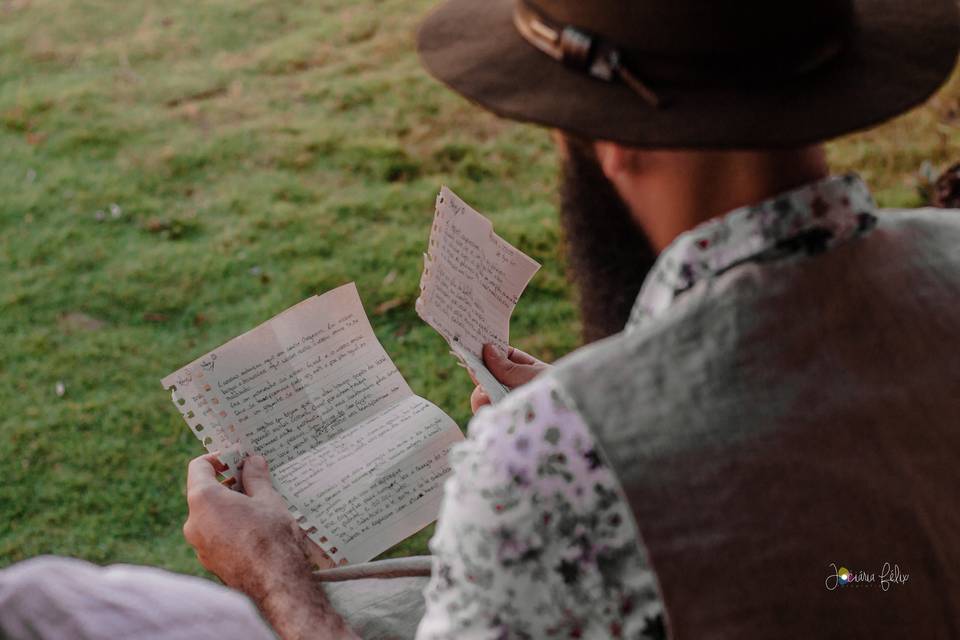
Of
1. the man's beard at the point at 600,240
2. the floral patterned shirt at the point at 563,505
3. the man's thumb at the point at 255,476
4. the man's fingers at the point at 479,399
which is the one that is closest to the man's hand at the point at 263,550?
the man's thumb at the point at 255,476

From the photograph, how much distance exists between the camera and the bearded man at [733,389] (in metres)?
0.97

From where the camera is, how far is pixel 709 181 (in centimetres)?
109

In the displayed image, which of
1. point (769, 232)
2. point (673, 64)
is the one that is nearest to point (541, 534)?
point (769, 232)

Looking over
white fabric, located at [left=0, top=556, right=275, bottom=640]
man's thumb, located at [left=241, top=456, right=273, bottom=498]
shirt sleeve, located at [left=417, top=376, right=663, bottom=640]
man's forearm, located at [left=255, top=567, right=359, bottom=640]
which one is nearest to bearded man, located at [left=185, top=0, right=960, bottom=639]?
shirt sleeve, located at [left=417, top=376, right=663, bottom=640]

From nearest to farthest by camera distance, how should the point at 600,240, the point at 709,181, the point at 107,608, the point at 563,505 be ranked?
the point at 107,608 < the point at 563,505 < the point at 709,181 < the point at 600,240

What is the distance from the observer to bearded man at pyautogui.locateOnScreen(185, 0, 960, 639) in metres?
0.97

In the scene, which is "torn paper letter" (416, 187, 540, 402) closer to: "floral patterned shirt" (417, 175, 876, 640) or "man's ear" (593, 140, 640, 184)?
"man's ear" (593, 140, 640, 184)

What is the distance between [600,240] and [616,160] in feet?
0.38

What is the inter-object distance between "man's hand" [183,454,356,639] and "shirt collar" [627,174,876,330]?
28.9 inches

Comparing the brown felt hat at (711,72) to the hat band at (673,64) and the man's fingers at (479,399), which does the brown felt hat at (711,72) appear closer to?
the hat band at (673,64)

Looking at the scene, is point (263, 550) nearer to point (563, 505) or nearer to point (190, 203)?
point (563, 505)

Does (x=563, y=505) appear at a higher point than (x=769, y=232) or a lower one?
lower

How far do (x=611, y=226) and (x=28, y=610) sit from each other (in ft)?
2.35

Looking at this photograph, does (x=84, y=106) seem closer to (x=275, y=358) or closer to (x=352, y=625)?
(x=275, y=358)
